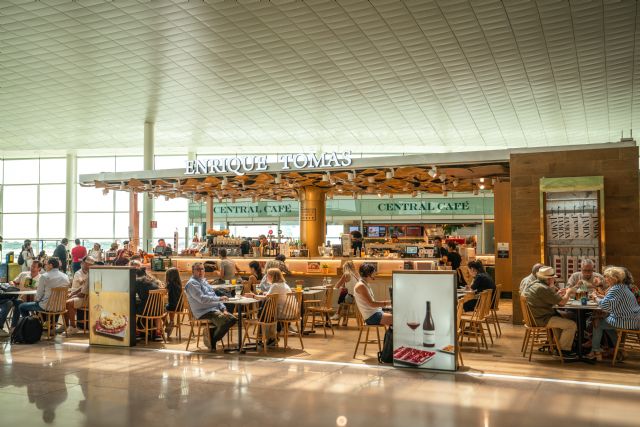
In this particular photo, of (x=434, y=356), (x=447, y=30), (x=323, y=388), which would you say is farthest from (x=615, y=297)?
(x=447, y=30)

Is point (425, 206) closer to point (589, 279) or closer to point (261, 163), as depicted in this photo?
point (261, 163)

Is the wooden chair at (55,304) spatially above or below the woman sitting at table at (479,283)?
below

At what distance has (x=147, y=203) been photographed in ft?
67.5

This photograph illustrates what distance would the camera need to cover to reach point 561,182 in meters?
Result: 10.1

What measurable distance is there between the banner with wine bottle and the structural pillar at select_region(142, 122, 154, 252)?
14.7 metres

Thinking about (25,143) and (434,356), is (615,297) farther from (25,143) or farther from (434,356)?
(25,143)

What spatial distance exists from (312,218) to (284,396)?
10.2 metres

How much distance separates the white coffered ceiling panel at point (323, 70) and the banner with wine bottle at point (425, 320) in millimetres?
6613

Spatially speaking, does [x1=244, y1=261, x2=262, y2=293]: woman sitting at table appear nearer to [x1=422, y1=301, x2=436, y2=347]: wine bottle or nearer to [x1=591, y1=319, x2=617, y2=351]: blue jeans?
[x1=422, y1=301, x2=436, y2=347]: wine bottle

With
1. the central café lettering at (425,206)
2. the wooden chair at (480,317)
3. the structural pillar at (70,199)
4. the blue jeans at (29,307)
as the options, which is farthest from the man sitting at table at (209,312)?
the structural pillar at (70,199)

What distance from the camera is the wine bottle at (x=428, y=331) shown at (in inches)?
252

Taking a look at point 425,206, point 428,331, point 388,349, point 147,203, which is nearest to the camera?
point 428,331

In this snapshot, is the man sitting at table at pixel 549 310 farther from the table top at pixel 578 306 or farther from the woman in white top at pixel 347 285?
the woman in white top at pixel 347 285

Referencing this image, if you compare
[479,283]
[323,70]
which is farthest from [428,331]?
[323,70]
